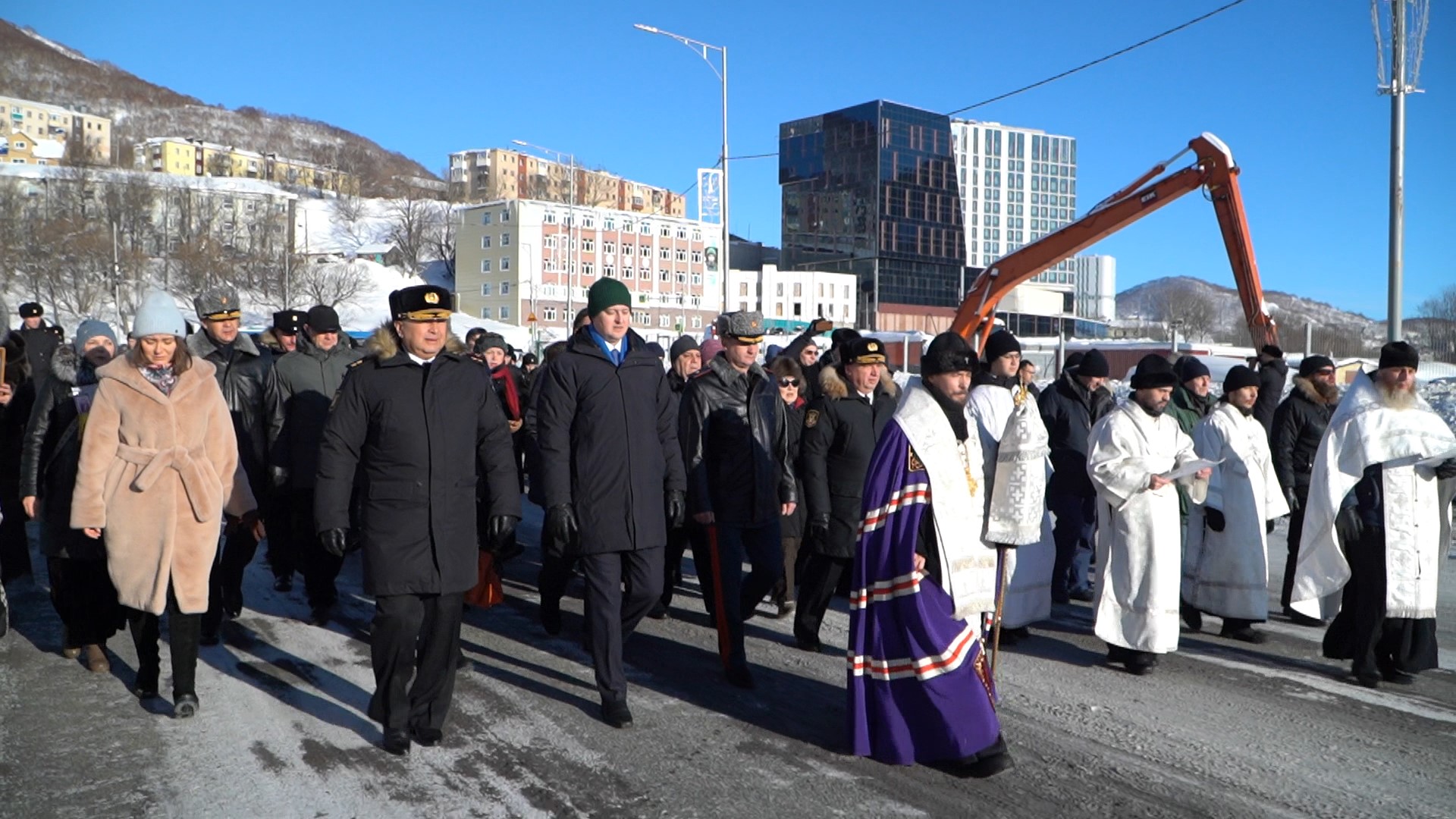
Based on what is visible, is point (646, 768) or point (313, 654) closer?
point (646, 768)

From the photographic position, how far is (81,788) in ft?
14.7

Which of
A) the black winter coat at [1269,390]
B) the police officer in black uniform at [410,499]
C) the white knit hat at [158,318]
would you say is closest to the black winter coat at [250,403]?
the white knit hat at [158,318]

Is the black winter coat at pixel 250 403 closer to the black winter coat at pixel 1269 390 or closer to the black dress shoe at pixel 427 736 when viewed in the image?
the black dress shoe at pixel 427 736

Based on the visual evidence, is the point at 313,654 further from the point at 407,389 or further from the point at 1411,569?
the point at 1411,569

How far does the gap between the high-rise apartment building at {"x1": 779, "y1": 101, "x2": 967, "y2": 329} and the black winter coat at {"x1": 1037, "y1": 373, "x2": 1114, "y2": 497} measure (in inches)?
4041

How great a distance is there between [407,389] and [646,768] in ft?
6.39

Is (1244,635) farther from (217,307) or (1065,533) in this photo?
(217,307)

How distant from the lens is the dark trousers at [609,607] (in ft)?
17.4

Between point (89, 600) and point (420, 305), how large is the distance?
2826 millimetres

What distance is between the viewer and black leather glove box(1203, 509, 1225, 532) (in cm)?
713

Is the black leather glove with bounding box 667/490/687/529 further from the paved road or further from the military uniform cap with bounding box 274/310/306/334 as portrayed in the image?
the military uniform cap with bounding box 274/310/306/334

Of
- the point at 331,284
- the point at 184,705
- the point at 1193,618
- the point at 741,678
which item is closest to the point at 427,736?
the point at 184,705

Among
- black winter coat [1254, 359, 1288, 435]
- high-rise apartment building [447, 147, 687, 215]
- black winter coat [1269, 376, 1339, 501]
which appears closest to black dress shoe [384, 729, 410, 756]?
black winter coat [1269, 376, 1339, 501]

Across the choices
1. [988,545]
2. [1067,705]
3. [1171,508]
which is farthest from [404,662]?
[1171,508]
